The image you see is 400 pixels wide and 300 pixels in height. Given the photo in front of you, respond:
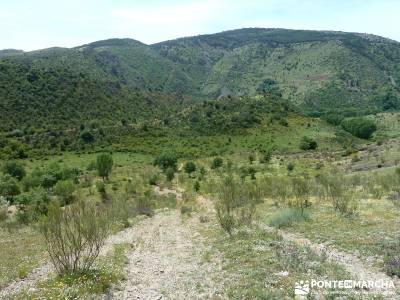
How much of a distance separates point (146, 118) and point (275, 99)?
38828mm

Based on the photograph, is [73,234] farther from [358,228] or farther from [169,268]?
[358,228]

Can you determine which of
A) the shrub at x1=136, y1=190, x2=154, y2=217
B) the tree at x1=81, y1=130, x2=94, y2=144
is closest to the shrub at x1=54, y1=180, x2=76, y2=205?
the shrub at x1=136, y1=190, x2=154, y2=217

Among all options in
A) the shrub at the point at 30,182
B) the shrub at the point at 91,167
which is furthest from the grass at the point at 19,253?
the shrub at the point at 91,167

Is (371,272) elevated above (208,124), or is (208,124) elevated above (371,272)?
(371,272)

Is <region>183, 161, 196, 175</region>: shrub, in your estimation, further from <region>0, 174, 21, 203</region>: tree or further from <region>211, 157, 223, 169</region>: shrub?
<region>0, 174, 21, 203</region>: tree

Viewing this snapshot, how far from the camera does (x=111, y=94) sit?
142m

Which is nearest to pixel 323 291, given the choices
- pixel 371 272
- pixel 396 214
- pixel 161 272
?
pixel 371 272

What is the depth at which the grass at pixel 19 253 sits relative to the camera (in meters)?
21.4

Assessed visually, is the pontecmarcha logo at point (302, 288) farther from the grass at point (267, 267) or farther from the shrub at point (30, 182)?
the shrub at point (30, 182)

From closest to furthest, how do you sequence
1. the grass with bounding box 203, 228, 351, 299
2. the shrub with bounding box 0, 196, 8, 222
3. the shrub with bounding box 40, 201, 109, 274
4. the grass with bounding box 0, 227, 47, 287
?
the grass with bounding box 203, 228, 351, 299 < the shrub with bounding box 40, 201, 109, 274 < the grass with bounding box 0, 227, 47, 287 < the shrub with bounding box 0, 196, 8, 222

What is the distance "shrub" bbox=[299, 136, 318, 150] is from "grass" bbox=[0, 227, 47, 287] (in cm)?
7698

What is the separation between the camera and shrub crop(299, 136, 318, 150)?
104 m

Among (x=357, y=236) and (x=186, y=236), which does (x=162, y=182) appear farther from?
(x=357, y=236)

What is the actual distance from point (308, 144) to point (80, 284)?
91536mm
